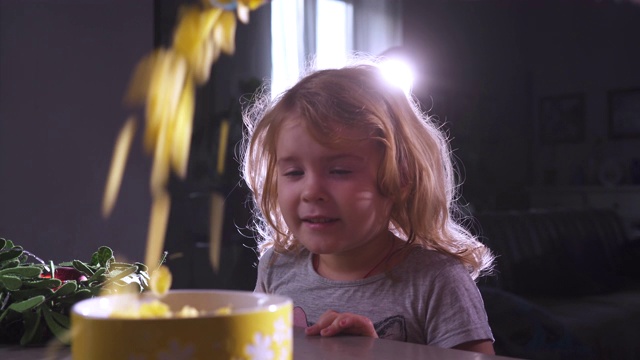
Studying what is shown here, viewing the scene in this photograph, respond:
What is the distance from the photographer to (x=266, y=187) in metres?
1.13

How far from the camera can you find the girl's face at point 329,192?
904 mm

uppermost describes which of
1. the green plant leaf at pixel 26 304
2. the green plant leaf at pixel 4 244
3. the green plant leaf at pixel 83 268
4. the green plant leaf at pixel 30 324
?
the green plant leaf at pixel 4 244

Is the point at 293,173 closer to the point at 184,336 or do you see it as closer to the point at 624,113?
the point at 184,336

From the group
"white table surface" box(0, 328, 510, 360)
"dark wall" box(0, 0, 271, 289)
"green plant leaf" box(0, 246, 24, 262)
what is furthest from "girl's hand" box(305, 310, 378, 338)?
"dark wall" box(0, 0, 271, 289)

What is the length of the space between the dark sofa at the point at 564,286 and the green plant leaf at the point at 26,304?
144cm

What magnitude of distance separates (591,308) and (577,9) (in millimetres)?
766

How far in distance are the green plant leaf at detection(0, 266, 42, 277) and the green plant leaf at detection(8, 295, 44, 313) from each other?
0.04 m

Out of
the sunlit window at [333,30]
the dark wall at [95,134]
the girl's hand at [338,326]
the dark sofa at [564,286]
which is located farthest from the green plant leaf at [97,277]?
the sunlit window at [333,30]

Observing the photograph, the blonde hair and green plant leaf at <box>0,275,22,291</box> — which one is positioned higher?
the blonde hair

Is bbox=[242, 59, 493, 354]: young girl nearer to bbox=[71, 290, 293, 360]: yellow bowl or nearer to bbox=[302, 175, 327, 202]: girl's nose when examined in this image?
→ bbox=[302, 175, 327, 202]: girl's nose

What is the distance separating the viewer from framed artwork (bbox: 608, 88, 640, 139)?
1.66m

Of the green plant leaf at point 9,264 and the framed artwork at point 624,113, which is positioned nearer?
the green plant leaf at point 9,264

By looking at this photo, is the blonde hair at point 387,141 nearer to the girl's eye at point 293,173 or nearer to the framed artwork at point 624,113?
the girl's eye at point 293,173

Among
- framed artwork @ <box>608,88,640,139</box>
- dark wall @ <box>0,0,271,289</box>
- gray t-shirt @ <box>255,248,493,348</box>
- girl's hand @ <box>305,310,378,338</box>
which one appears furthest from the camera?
dark wall @ <box>0,0,271,289</box>
